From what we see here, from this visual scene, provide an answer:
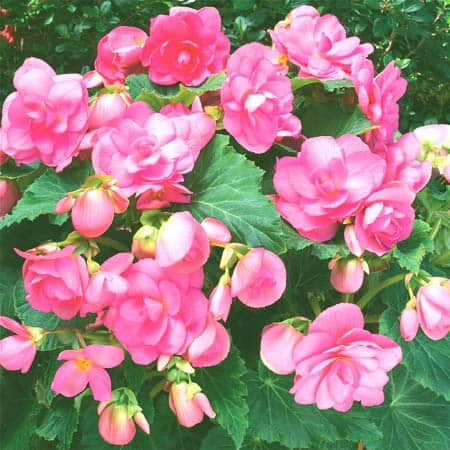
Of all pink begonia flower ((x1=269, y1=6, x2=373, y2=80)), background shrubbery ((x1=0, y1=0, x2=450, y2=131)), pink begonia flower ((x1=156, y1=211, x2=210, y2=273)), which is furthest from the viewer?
background shrubbery ((x1=0, y1=0, x2=450, y2=131))

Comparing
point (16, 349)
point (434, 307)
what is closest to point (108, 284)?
point (16, 349)

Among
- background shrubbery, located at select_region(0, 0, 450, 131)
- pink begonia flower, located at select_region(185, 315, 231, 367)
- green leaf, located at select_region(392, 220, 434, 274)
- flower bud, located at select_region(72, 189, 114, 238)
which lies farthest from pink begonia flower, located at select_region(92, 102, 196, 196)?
background shrubbery, located at select_region(0, 0, 450, 131)

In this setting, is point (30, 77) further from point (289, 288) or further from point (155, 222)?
point (289, 288)

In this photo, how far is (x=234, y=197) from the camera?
3.11 feet

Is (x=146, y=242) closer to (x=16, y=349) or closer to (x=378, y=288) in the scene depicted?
(x=16, y=349)

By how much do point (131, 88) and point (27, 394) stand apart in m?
0.45

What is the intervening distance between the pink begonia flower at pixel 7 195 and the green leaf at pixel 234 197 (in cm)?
28

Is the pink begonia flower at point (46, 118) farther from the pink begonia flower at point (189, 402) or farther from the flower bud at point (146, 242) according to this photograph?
the pink begonia flower at point (189, 402)

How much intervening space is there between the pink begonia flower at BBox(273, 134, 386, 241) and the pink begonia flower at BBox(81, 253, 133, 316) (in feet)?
0.73

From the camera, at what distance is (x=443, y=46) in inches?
93.4

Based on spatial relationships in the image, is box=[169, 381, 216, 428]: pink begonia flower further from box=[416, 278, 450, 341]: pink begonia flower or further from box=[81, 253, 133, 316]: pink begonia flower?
box=[416, 278, 450, 341]: pink begonia flower

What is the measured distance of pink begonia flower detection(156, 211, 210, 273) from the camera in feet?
2.72

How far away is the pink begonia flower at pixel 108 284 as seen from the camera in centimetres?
84

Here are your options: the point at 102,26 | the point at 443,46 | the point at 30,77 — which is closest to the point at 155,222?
the point at 30,77
